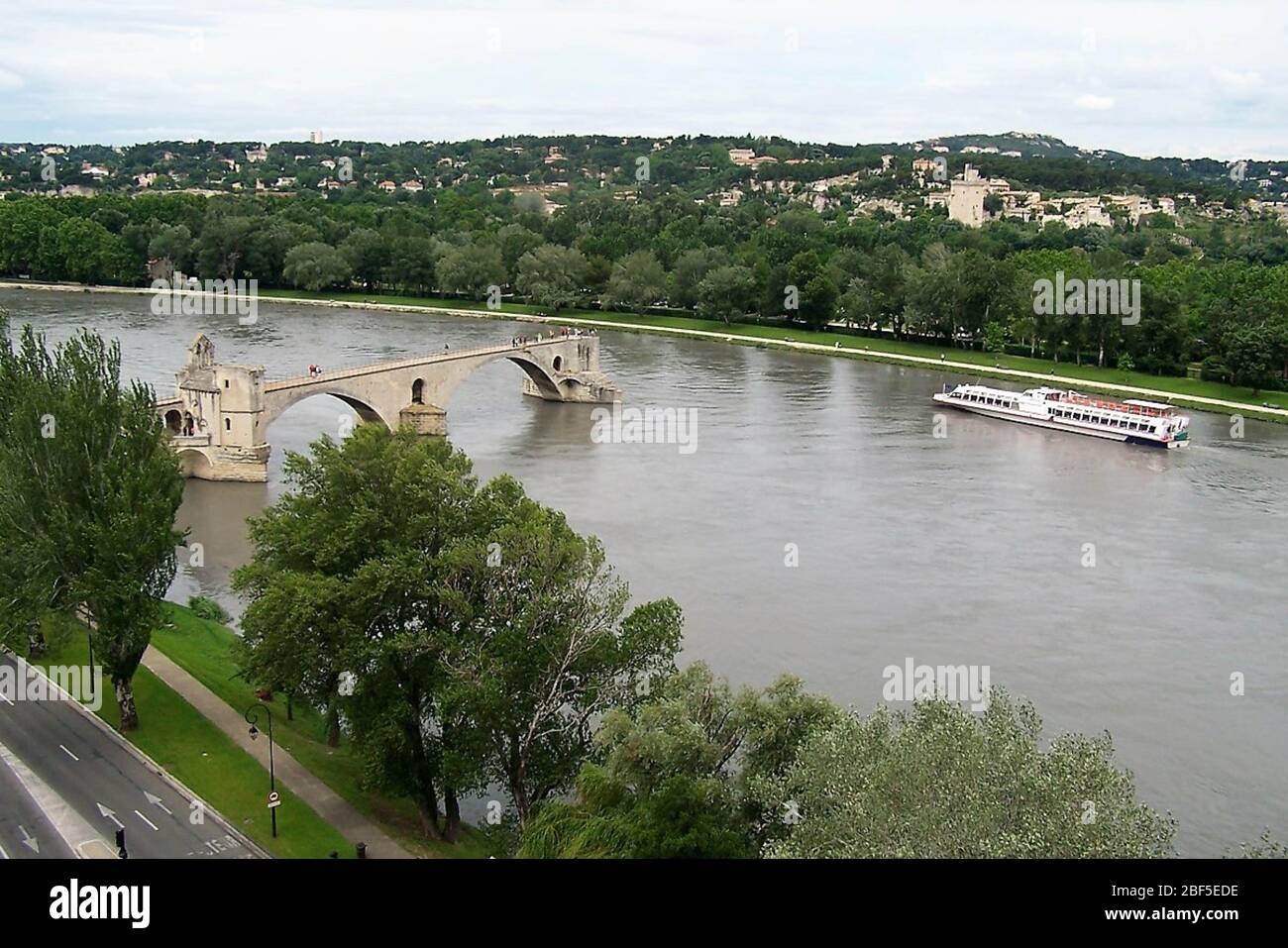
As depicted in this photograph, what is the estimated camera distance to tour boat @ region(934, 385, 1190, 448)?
58.6m

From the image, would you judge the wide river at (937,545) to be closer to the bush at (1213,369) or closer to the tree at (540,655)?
the tree at (540,655)

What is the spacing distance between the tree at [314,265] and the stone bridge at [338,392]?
4238 cm

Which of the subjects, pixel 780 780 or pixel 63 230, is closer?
pixel 780 780

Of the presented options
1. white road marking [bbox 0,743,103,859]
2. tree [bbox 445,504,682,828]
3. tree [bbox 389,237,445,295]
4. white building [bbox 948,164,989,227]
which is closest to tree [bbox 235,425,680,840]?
tree [bbox 445,504,682,828]

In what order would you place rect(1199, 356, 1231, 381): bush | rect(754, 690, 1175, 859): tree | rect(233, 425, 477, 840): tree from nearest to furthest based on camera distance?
rect(754, 690, 1175, 859): tree → rect(233, 425, 477, 840): tree → rect(1199, 356, 1231, 381): bush

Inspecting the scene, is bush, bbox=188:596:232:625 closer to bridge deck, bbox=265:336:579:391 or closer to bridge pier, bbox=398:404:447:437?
bridge deck, bbox=265:336:579:391

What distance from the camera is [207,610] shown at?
1318 inches

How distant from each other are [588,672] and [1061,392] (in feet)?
161

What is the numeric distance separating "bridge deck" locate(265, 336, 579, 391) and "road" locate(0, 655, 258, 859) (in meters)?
26.4

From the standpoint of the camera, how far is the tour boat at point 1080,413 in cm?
5856

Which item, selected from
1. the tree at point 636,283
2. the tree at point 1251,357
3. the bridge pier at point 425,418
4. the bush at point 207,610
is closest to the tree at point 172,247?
the tree at point 636,283

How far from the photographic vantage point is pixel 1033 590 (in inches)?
1430
